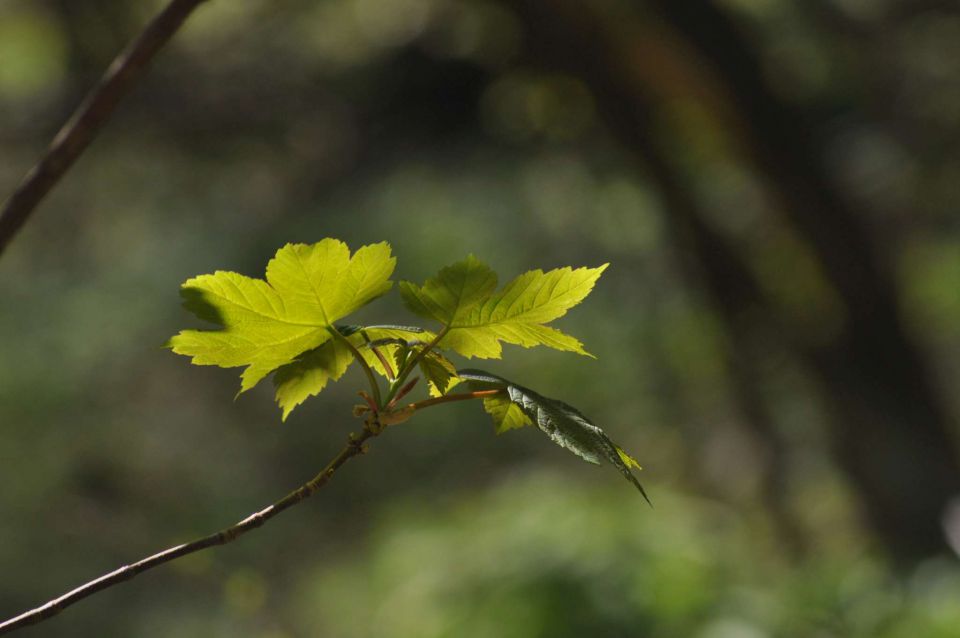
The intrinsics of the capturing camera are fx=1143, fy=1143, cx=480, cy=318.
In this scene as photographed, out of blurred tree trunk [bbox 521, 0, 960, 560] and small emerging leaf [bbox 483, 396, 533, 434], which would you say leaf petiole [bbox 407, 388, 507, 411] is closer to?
small emerging leaf [bbox 483, 396, 533, 434]

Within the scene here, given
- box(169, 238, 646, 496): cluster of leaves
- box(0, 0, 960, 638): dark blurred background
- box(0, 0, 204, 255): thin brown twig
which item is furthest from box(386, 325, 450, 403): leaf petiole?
box(0, 0, 960, 638): dark blurred background

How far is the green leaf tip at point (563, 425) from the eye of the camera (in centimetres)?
31

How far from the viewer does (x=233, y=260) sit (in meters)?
3.14

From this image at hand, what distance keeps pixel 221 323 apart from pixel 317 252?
38mm

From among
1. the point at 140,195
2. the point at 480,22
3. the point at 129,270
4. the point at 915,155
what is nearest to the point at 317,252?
the point at 480,22

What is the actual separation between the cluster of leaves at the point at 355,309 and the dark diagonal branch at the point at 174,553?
0.6 inches

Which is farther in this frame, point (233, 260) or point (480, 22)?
point (233, 260)

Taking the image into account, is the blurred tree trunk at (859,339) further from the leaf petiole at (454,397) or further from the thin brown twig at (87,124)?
the leaf petiole at (454,397)

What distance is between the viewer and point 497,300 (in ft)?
1.16

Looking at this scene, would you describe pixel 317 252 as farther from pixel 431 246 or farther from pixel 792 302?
pixel 431 246

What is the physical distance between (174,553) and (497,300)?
121 mm

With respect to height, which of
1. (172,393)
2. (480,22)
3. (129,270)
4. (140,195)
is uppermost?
(480,22)

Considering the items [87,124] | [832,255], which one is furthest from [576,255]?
[87,124]

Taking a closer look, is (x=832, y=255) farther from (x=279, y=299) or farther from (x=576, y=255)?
(x=279, y=299)
